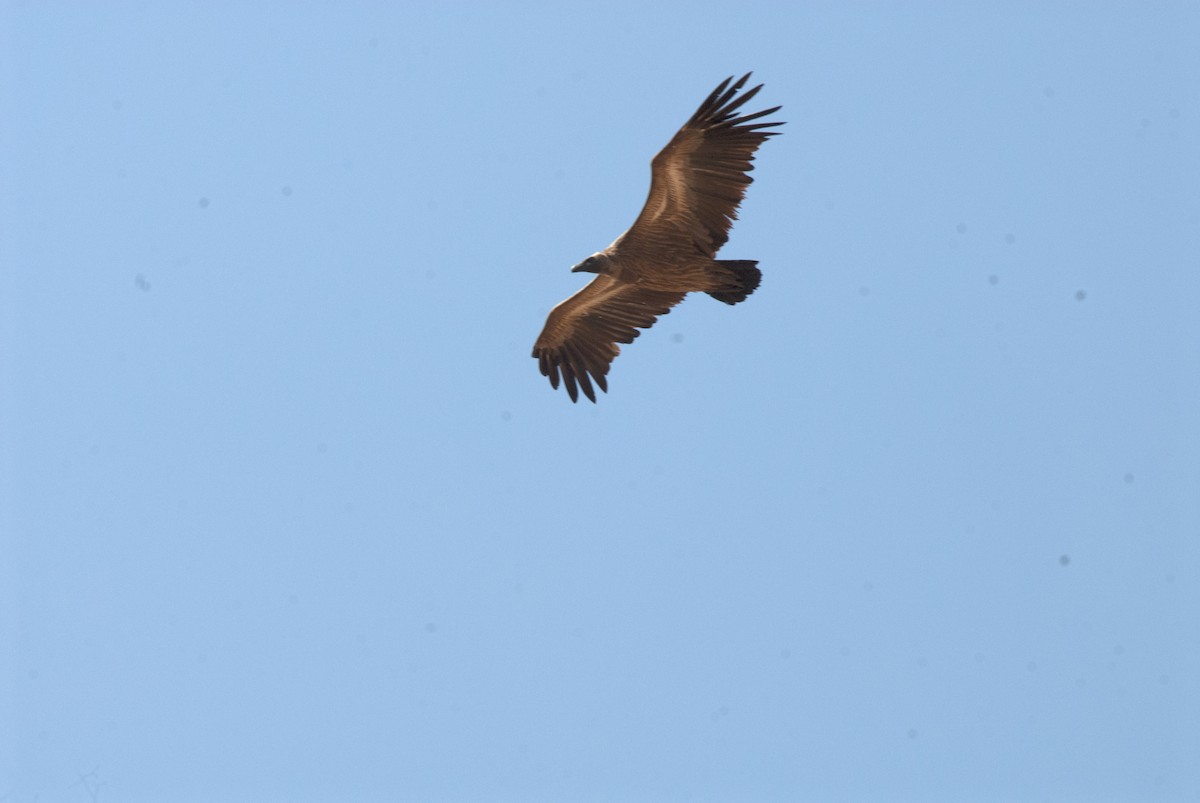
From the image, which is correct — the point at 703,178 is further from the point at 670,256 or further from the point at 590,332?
the point at 590,332

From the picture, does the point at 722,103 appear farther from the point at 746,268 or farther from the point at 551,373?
the point at 551,373

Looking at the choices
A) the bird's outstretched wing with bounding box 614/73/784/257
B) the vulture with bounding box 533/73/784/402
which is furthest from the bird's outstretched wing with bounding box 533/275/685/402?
the bird's outstretched wing with bounding box 614/73/784/257

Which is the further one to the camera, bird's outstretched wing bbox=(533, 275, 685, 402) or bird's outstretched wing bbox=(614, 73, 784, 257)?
bird's outstretched wing bbox=(533, 275, 685, 402)

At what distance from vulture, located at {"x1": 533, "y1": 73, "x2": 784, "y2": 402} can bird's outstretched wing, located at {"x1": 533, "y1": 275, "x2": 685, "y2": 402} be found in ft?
0.04

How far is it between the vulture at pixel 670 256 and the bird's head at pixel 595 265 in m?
0.01

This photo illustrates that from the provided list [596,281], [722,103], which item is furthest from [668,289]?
[722,103]

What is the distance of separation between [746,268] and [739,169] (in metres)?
1.16

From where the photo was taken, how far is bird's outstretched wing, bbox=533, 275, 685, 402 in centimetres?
2148

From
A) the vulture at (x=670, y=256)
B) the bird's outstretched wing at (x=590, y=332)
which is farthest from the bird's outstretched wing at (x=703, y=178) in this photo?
the bird's outstretched wing at (x=590, y=332)

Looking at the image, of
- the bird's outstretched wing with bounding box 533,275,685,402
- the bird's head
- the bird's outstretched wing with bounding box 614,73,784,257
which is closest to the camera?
the bird's outstretched wing with bounding box 614,73,784,257

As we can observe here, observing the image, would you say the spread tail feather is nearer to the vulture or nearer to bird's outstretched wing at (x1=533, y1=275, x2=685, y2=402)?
the vulture

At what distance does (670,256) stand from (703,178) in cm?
114

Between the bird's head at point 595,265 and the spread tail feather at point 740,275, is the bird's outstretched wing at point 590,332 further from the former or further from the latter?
the spread tail feather at point 740,275

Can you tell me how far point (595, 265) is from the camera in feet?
66.6
